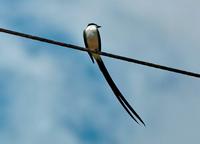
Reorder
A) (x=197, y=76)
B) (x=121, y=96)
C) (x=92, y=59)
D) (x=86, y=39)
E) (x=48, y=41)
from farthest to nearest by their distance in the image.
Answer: (x=86, y=39)
(x=92, y=59)
(x=121, y=96)
(x=48, y=41)
(x=197, y=76)

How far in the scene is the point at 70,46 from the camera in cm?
394

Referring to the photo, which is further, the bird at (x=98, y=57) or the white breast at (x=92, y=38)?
the white breast at (x=92, y=38)

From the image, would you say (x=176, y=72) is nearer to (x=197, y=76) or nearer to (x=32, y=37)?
(x=197, y=76)

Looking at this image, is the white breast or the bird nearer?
the bird

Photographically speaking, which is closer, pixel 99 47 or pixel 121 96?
pixel 121 96

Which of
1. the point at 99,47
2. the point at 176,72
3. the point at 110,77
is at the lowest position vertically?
the point at 99,47

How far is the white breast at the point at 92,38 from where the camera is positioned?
7.65 meters

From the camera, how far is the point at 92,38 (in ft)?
25.2

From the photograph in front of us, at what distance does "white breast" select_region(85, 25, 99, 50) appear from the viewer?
7.65m

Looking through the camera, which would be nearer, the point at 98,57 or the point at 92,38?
the point at 98,57

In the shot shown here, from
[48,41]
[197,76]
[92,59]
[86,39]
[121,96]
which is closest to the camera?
[197,76]

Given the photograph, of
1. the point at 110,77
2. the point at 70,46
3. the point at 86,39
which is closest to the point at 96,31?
the point at 86,39

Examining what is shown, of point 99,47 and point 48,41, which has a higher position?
point 48,41

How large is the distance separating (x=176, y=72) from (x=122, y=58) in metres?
0.36
